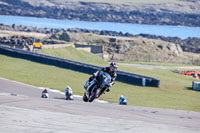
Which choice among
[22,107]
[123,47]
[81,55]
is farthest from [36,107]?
[123,47]

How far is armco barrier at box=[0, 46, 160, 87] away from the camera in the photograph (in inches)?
1299

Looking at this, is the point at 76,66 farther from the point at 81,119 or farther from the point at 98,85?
the point at 81,119

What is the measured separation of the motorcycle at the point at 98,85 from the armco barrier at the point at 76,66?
16391 mm

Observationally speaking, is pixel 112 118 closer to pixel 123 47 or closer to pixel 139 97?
pixel 139 97

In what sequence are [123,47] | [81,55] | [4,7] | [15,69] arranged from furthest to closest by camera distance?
[4,7] < [123,47] < [81,55] < [15,69]

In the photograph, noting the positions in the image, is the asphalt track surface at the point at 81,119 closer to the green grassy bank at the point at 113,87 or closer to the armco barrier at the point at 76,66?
the green grassy bank at the point at 113,87

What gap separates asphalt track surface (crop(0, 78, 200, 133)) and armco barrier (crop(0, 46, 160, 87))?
55.0ft

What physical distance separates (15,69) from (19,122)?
25.0 m

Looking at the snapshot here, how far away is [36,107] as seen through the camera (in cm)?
1343

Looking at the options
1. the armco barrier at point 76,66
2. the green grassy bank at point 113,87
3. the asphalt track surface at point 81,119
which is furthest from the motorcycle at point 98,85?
the armco barrier at point 76,66

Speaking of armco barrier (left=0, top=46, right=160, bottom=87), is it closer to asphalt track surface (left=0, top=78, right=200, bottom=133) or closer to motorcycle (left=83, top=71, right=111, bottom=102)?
motorcycle (left=83, top=71, right=111, bottom=102)

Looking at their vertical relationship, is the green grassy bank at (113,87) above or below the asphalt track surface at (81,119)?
below

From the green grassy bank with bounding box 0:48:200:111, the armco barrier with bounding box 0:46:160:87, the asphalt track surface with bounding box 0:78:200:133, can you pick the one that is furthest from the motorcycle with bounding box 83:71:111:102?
the armco barrier with bounding box 0:46:160:87

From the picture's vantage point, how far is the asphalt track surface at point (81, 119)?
1005 centimetres
